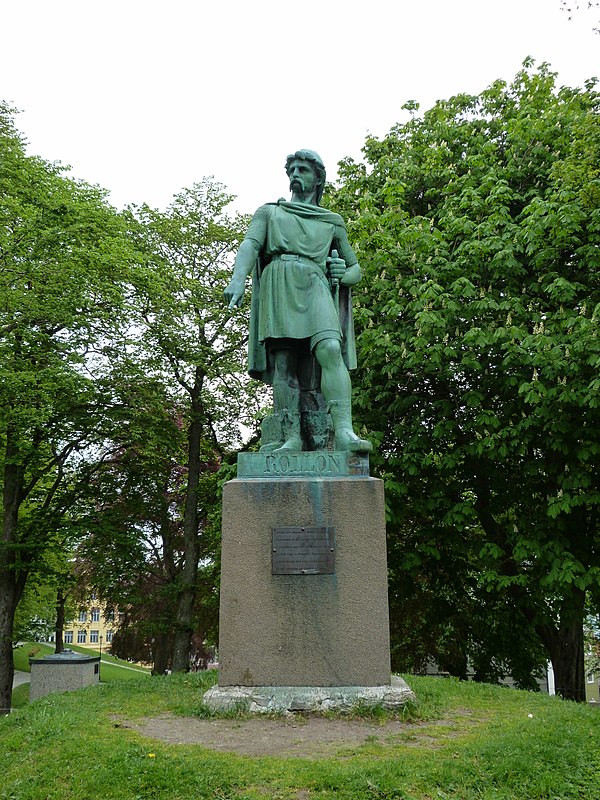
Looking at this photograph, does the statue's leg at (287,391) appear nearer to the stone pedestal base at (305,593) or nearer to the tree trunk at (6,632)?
the stone pedestal base at (305,593)

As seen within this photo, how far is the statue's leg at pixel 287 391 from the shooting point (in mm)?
6703

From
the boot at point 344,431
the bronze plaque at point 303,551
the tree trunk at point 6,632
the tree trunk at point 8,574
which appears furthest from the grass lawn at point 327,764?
the tree trunk at point 6,632

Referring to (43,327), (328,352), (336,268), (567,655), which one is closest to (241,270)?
(336,268)

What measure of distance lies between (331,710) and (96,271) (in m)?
12.3

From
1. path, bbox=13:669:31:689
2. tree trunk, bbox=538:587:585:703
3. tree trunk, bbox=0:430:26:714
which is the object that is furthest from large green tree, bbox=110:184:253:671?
path, bbox=13:669:31:689

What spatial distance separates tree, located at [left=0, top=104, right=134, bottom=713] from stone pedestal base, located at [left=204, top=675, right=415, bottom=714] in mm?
10120

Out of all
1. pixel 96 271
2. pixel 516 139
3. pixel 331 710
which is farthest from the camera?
pixel 96 271

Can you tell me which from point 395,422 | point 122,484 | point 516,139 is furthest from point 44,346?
point 516,139

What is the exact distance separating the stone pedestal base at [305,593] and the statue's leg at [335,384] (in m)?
0.60

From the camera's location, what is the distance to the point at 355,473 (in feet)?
20.3

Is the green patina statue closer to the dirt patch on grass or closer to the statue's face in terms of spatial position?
the statue's face

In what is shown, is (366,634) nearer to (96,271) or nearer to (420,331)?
(420,331)

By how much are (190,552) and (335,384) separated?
12.8 meters

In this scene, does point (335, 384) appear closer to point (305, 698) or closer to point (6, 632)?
point (305, 698)
